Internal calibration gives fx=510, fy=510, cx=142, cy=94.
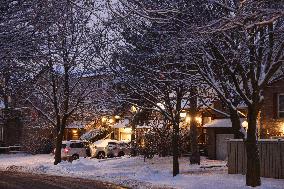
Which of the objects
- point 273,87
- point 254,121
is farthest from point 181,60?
point 273,87

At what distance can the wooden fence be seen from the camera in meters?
21.0

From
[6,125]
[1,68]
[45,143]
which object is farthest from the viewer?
[6,125]

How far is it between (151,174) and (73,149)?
52.5ft

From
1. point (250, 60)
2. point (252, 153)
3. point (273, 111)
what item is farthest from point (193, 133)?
point (250, 60)

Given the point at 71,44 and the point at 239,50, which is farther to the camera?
the point at 71,44

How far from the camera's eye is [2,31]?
11.8 meters

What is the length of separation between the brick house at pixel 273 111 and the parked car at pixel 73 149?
47.0ft

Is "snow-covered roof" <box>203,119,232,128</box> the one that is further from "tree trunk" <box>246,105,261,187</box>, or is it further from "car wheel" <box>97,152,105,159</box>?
"tree trunk" <box>246,105,261,187</box>

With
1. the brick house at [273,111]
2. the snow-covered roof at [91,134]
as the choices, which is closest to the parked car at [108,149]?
the snow-covered roof at [91,134]

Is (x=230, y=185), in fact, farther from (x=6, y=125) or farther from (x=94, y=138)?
(x=6, y=125)

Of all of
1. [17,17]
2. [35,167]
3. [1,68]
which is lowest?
[35,167]

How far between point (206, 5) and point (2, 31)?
6.99m

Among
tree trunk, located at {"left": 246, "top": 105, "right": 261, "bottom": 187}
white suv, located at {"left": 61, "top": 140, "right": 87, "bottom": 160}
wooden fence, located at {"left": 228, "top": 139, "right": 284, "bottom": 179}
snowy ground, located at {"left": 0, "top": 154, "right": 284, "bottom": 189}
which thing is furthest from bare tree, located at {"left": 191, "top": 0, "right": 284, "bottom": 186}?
white suv, located at {"left": 61, "top": 140, "right": 87, "bottom": 160}

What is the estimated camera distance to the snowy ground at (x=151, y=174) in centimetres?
2000
